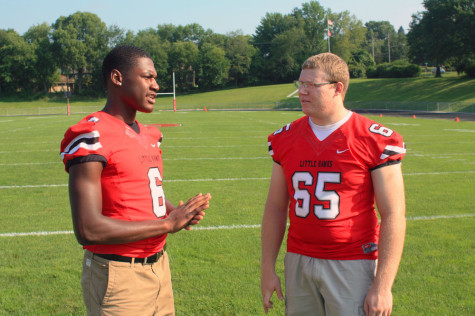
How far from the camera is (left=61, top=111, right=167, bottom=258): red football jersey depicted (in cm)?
234

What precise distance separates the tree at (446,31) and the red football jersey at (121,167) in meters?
62.6

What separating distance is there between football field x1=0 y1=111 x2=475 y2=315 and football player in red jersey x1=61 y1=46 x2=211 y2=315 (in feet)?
6.05

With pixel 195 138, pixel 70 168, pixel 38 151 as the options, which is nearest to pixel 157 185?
pixel 70 168

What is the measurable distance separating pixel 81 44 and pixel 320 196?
312ft

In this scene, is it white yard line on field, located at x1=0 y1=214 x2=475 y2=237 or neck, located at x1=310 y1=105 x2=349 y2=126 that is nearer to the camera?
neck, located at x1=310 y1=105 x2=349 y2=126

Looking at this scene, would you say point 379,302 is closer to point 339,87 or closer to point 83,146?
point 339,87

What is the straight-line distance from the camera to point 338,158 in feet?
8.28

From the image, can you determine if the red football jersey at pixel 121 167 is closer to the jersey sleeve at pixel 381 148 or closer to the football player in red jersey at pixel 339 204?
the football player in red jersey at pixel 339 204

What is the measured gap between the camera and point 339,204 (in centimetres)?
252

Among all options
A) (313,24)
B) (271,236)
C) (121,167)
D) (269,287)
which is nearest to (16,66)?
(313,24)

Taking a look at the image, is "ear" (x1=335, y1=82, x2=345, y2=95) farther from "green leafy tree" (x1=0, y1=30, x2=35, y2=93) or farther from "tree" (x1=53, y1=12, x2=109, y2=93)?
"green leafy tree" (x1=0, y1=30, x2=35, y2=93)

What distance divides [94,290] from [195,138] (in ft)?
56.8

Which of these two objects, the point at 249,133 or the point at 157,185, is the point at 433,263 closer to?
the point at 157,185

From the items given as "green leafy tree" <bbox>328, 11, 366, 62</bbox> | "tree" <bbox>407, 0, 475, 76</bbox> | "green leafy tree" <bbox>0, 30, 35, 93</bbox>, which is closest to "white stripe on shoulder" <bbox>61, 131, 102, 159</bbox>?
"tree" <bbox>407, 0, 475, 76</bbox>
